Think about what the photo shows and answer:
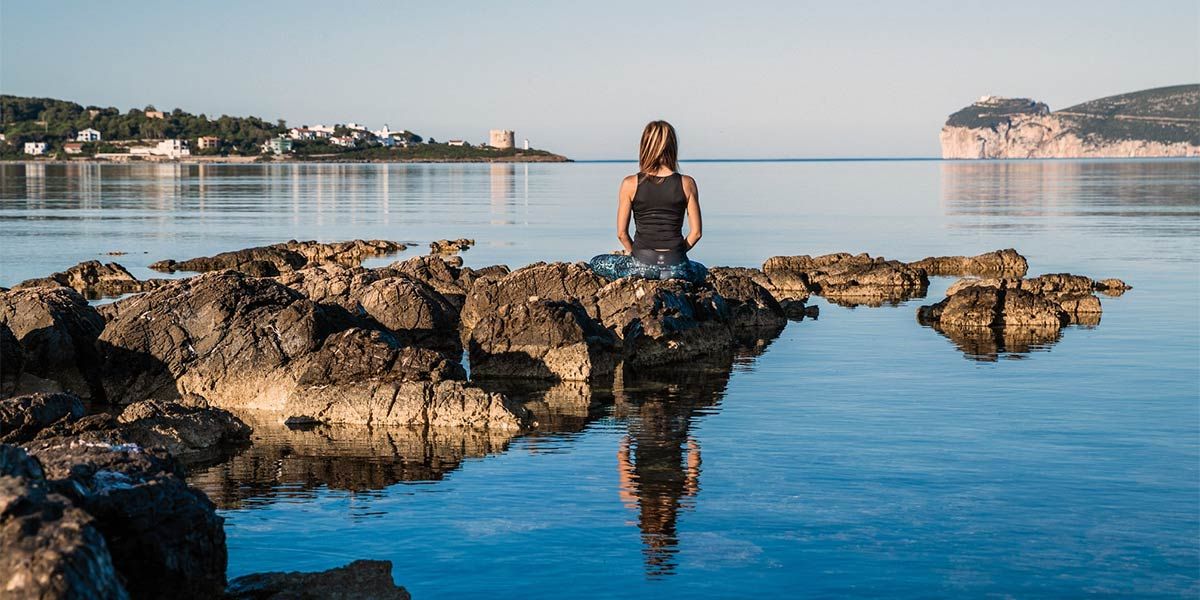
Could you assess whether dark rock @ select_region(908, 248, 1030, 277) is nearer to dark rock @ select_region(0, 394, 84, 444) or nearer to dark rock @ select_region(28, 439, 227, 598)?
dark rock @ select_region(0, 394, 84, 444)

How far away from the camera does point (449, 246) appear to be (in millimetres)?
44719

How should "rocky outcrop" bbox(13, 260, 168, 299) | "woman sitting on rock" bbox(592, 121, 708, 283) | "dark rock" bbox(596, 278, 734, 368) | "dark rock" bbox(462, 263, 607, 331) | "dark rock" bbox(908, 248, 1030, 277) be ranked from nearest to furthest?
"woman sitting on rock" bbox(592, 121, 708, 283) < "dark rock" bbox(596, 278, 734, 368) < "dark rock" bbox(462, 263, 607, 331) < "rocky outcrop" bbox(13, 260, 168, 299) < "dark rock" bbox(908, 248, 1030, 277)

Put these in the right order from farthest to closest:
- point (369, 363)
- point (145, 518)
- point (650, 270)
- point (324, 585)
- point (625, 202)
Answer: point (650, 270)
point (625, 202)
point (369, 363)
point (324, 585)
point (145, 518)

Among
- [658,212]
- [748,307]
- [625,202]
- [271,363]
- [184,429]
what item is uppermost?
[625,202]

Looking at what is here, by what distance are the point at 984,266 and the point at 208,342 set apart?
21997 mm

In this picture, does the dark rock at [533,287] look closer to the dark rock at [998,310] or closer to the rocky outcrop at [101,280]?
the dark rock at [998,310]

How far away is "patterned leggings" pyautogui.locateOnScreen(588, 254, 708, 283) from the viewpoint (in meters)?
18.1

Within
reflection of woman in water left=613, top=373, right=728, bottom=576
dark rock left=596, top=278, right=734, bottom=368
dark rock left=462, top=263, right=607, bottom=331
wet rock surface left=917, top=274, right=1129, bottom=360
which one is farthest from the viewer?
dark rock left=462, top=263, right=607, bottom=331

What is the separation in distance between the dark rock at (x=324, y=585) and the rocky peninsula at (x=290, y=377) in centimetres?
2

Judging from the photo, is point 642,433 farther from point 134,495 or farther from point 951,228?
point 951,228

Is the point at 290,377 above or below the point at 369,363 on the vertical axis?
below

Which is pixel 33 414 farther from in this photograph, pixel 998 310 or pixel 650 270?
pixel 998 310

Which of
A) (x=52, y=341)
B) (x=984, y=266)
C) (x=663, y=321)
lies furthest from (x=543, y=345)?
(x=984, y=266)

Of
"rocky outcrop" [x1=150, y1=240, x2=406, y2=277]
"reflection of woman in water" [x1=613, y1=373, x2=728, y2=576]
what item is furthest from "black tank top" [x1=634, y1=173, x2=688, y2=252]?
"rocky outcrop" [x1=150, y1=240, x2=406, y2=277]
